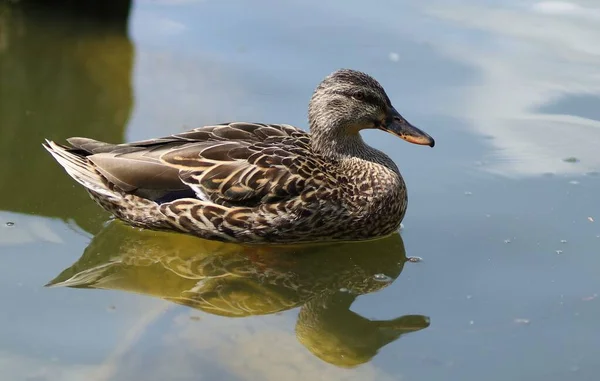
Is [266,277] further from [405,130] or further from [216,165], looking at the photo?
[405,130]

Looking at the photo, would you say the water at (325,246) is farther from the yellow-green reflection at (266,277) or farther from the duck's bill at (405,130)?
the duck's bill at (405,130)

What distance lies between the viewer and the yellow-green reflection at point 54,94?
700 centimetres

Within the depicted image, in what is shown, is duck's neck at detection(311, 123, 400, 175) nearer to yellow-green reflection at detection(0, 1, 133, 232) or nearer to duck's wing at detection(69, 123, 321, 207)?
A: duck's wing at detection(69, 123, 321, 207)

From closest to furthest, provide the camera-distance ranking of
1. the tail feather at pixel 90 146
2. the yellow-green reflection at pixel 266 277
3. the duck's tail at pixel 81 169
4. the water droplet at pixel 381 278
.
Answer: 1. the yellow-green reflection at pixel 266 277
2. the water droplet at pixel 381 278
3. the duck's tail at pixel 81 169
4. the tail feather at pixel 90 146

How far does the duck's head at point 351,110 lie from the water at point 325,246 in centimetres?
58

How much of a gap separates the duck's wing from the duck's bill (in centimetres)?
62

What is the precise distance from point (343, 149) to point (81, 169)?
74.3 inches

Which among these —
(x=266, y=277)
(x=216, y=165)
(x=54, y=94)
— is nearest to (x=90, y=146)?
(x=216, y=165)

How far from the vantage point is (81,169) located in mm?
6691

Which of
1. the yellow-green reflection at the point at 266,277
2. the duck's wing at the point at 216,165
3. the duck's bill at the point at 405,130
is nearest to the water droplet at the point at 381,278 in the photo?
the yellow-green reflection at the point at 266,277

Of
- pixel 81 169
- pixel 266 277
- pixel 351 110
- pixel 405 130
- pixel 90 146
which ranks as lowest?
pixel 266 277

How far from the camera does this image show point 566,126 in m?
7.82

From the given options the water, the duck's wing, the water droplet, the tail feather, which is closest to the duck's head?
the duck's wing

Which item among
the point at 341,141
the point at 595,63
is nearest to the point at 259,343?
the point at 341,141
